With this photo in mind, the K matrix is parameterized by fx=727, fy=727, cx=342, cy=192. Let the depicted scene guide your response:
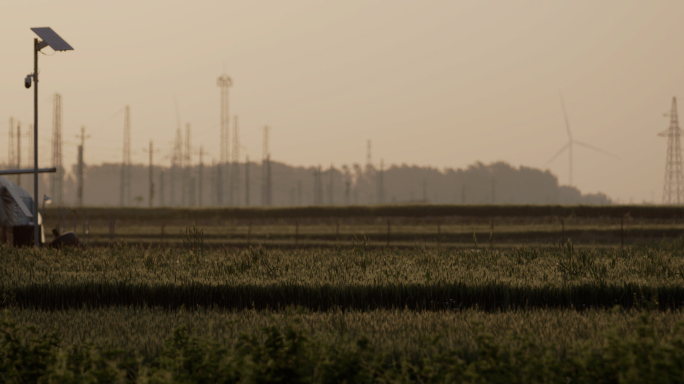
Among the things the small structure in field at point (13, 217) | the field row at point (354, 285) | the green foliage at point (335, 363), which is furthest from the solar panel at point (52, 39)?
the green foliage at point (335, 363)

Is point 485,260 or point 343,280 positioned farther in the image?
point 485,260

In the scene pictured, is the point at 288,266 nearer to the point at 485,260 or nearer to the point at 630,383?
the point at 485,260

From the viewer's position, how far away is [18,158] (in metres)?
117

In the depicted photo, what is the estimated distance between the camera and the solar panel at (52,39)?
31.0 meters

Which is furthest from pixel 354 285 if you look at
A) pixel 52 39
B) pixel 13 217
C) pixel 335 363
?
pixel 13 217

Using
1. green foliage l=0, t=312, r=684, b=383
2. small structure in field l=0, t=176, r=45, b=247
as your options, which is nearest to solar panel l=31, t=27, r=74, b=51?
small structure in field l=0, t=176, r=45, b=247

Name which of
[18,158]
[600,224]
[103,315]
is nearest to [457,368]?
[103,315]

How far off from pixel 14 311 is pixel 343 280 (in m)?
8.27

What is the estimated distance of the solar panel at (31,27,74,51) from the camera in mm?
31047

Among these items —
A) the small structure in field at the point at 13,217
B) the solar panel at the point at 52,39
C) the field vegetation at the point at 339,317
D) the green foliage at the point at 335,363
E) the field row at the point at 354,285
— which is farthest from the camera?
the small structure in field at the point at 13,217

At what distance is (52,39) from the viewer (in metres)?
31.2

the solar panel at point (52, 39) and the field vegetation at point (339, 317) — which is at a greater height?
the solar panel at point (52, 39)

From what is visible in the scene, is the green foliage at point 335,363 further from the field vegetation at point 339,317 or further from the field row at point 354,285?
the field row at point 354,285

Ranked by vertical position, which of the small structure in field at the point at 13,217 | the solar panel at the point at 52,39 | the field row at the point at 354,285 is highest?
the solar panel at the point at 52,39
